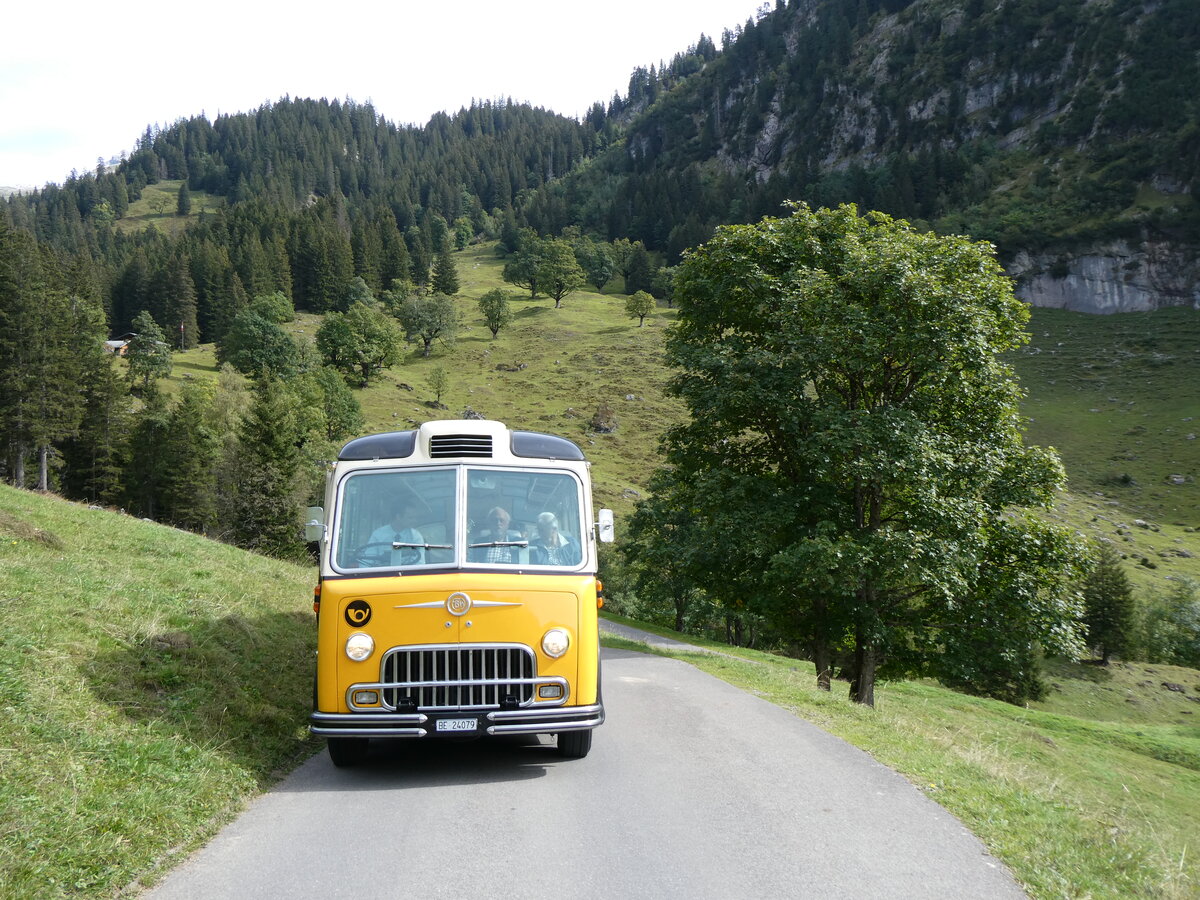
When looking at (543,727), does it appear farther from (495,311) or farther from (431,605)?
(495,311)

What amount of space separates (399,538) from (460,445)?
1179mm

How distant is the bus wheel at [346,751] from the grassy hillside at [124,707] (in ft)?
1.69

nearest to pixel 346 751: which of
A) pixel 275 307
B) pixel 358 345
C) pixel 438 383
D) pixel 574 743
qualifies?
pixel 574 743

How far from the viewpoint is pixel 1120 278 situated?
484 ft

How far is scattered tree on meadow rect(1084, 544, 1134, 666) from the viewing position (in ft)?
209

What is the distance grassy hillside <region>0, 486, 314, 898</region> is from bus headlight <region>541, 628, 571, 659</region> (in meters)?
2.82

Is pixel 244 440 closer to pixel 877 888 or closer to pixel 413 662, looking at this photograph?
pixel 413 662

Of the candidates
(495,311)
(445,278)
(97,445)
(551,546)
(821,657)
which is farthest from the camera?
(445,278)

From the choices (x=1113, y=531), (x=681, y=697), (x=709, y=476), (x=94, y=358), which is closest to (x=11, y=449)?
(x=94, y=358)

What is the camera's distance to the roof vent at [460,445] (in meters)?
9.12

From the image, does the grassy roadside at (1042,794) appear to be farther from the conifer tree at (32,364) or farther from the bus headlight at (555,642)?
the conifer tree at (32,364)

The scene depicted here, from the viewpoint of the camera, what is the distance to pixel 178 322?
118750 mm

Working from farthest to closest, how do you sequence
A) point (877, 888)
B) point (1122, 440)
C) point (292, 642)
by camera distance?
point (1122, 440), point (292, 642), point (877, 888)

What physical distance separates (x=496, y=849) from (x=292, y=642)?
8.62 metres
